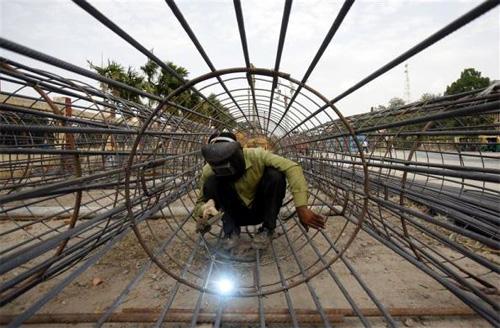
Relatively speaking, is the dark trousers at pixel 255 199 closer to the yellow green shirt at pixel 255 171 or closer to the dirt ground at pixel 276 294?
the yellow green shirt at pixel 255 171

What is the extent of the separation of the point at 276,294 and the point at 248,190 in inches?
32.5

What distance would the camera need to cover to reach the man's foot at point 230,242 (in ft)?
8.13

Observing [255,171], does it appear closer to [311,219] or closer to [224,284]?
[311,219]

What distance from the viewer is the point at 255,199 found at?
7.95 feet

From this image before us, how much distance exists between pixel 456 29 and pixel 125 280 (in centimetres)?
256

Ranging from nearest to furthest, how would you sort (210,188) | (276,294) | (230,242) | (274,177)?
(276,294) < (274,177) < (210,188) < (230,242)

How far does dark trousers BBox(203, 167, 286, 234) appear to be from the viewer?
88.4 inches

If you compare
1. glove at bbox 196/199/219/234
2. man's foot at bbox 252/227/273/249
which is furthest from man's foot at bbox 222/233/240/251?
glove at bbox 196/199/219/234

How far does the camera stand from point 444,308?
173cm

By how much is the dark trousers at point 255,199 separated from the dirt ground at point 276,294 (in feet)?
1.22

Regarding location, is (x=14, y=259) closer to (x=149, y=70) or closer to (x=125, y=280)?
(x=125, y=280)

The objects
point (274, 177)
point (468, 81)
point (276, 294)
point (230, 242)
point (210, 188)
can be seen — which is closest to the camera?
point (276, 294)

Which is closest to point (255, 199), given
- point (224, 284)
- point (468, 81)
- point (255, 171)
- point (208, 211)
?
point (255, 171)

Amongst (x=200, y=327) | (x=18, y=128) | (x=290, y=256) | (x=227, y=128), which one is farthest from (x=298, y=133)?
(x=18, y=128)
